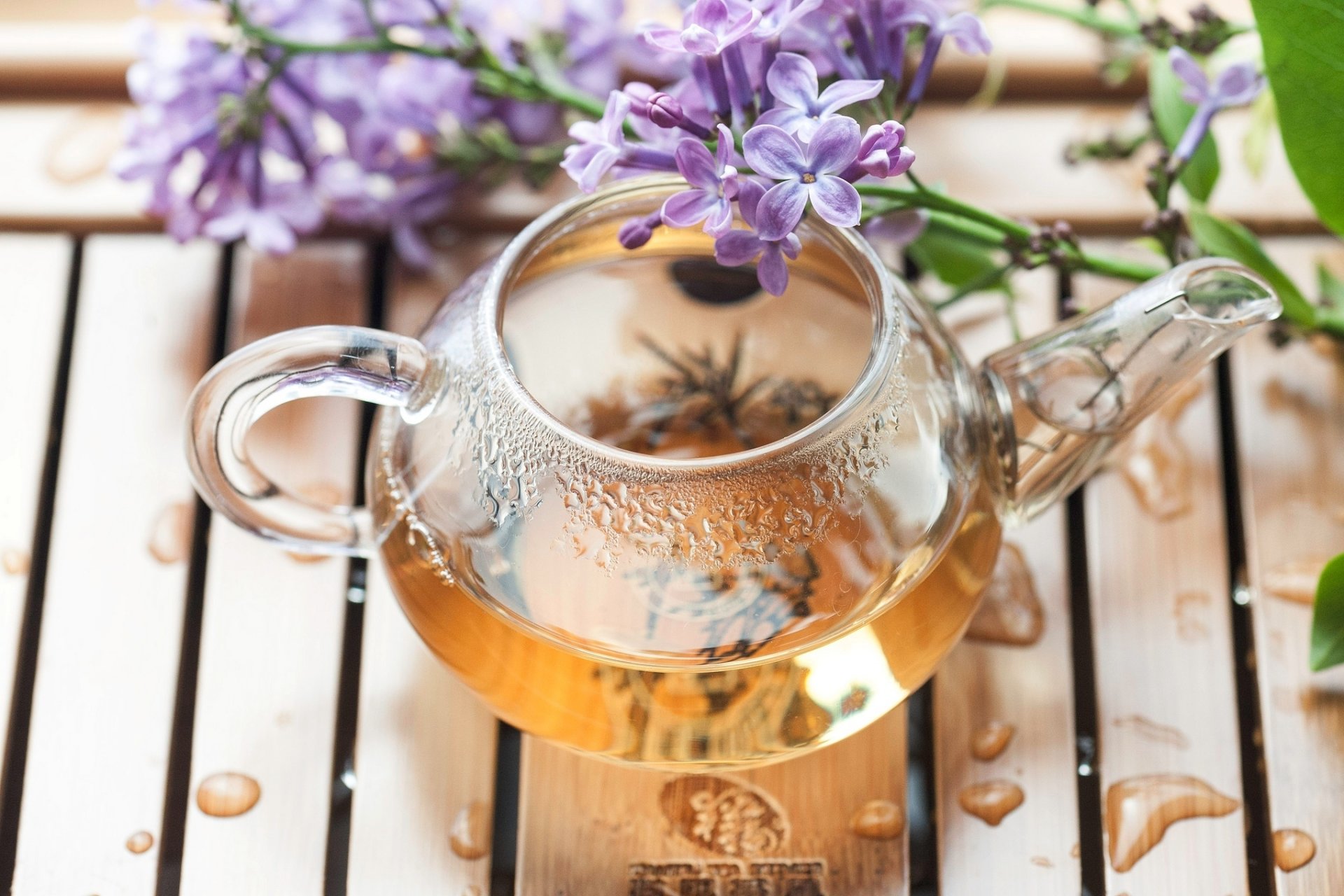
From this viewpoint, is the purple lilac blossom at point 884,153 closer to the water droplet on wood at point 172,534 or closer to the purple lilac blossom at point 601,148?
the purple lilac blossom at point 601,148

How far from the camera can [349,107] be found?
0.74m

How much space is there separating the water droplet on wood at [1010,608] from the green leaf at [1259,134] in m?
0.28

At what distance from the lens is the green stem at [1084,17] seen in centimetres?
76

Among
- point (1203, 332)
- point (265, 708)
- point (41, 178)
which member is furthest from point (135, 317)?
point (1203, 332)

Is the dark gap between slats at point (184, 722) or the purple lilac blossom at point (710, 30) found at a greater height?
the purple lilac blossom at point (710, 30)

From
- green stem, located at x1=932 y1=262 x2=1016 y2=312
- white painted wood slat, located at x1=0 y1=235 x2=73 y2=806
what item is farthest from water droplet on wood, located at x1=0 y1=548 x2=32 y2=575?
green stem, located at x1=932 y1=262 x2=1016 y2=312

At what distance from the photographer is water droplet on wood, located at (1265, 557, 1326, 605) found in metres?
0.69

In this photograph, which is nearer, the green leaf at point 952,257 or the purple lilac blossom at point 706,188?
the purple lilac blossom at point 706,188

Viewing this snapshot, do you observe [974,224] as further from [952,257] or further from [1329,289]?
[1329,289]

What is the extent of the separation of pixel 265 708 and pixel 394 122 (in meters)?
0.34

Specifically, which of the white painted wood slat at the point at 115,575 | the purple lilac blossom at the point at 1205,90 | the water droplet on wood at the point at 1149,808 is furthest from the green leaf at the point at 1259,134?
the white painted wood slat at the point at 115,575

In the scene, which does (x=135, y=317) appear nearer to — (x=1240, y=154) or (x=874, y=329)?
(x=874, y=329)

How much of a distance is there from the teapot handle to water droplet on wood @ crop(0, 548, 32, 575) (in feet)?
0.54

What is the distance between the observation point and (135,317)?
2.52ft
